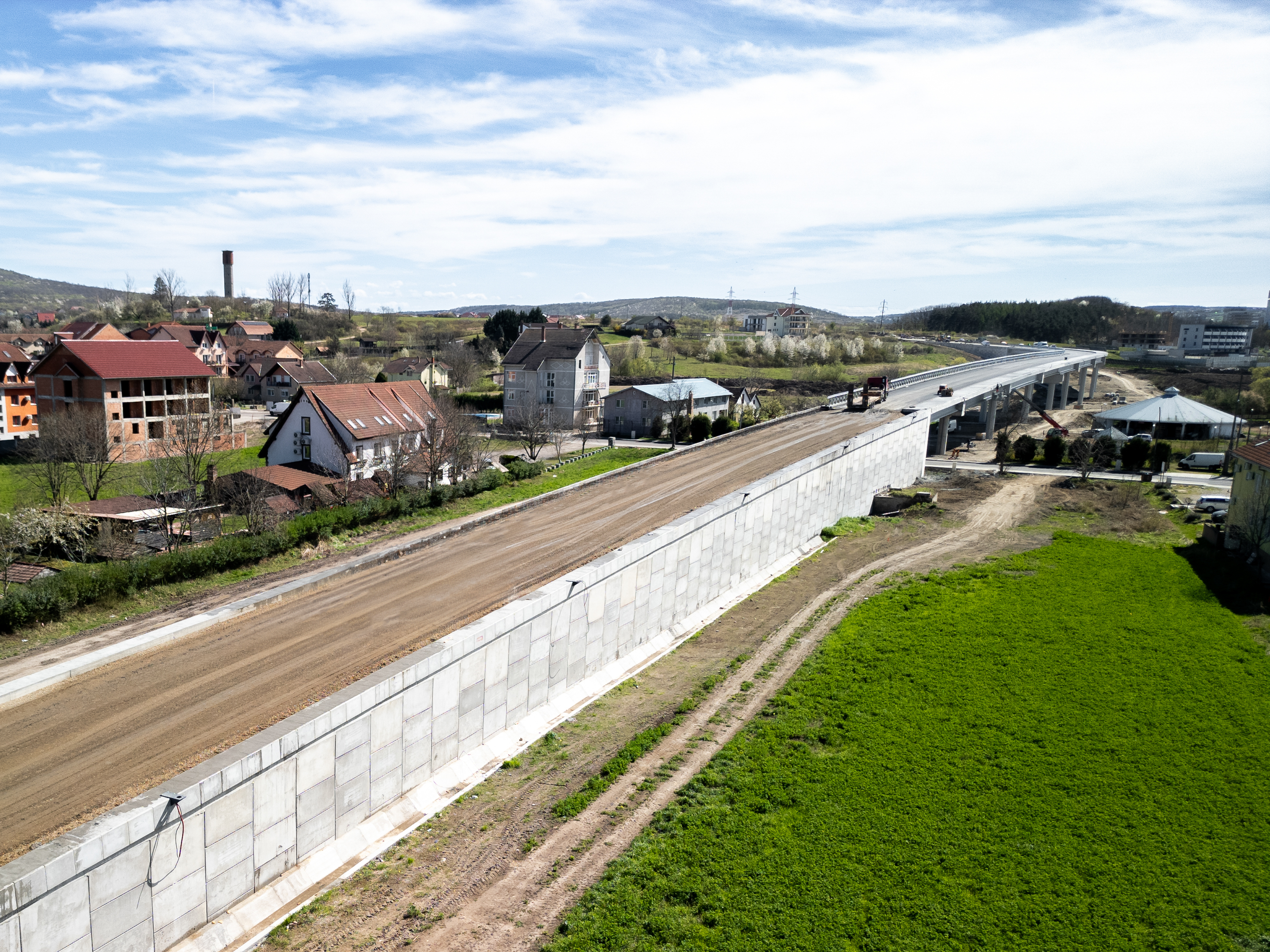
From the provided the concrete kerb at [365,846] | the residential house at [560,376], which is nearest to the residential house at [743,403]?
the residential house at [560,376]

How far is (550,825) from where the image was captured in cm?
1553

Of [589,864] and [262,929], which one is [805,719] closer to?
[589,864]

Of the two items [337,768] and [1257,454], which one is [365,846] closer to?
[337,768]

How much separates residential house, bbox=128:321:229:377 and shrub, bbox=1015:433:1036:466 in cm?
8850

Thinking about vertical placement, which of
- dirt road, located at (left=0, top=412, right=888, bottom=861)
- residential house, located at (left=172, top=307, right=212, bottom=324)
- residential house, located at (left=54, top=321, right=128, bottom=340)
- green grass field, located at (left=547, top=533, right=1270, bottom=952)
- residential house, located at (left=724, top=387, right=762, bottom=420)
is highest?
residential house, located at (left=172, top=307, right=212, bottom=324)

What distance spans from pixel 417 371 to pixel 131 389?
41.2 metres

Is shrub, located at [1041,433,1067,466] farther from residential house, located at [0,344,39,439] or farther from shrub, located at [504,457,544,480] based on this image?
residential house, located at [0,344,39,439]

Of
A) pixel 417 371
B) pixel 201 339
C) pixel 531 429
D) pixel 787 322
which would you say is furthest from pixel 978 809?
pixel 787 322

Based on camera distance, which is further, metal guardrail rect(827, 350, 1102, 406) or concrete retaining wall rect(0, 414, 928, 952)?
metal guardrail rect(827, 350, 1102, 406)

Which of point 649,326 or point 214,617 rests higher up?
point 649,326

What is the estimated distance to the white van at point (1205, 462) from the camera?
59.8 metres

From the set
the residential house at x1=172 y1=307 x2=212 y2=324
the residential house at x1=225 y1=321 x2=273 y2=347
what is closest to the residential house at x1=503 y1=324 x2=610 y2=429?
the residential house at x1=225 y1=321 x2=273 y2=347

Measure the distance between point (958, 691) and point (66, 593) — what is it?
26800 millimetres

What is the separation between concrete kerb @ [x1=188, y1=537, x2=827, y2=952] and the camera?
1188 cm
